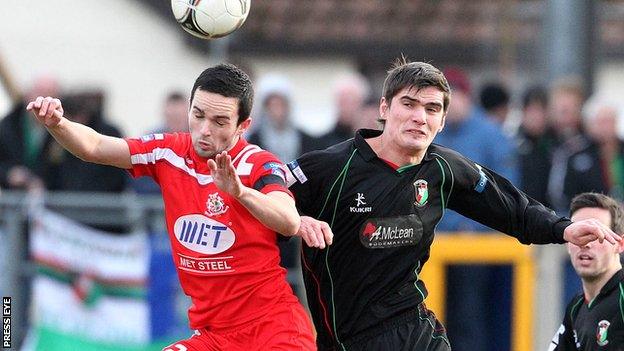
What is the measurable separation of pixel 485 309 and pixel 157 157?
5.46 meters

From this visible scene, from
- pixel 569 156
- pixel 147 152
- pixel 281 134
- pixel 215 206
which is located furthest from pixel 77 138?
pixel 569 156

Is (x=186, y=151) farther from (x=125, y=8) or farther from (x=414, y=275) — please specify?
(x=125, y=8)

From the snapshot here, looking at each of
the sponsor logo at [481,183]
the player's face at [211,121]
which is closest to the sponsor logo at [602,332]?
the sponsor logo at [481,183]

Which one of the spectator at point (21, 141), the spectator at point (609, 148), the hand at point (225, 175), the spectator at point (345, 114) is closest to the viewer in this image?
the hand at point (225, 175)

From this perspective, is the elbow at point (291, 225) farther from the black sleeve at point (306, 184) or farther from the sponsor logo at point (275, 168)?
the black sleeve at point (306, 184)

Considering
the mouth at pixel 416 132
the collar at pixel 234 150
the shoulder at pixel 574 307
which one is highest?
the mouth at pixel 416 132

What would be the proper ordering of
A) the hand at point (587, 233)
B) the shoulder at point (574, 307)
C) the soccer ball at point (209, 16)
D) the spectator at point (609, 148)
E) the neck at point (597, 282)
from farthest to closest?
the spectator at point (609, 148) < the shoulder at point (574, 307) < the neck at point (597, 282) < the soccer ball at point (209, 16) < the hand at point (587, 233)

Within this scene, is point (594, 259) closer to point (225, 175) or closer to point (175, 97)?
point (225, 175)

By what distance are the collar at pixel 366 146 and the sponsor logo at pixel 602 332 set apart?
50.7 inches

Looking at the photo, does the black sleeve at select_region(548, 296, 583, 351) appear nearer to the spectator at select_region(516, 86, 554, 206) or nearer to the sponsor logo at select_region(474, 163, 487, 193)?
the sponsor logo at select_region(474, 163, 487, 193)

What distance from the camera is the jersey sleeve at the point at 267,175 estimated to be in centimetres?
729

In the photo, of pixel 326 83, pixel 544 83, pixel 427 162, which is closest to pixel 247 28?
pixel 326 83

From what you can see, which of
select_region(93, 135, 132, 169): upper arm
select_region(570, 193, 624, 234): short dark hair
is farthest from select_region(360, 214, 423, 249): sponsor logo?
select_region(93, 135, 132, 169): upper arm

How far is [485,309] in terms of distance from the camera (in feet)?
41.0
